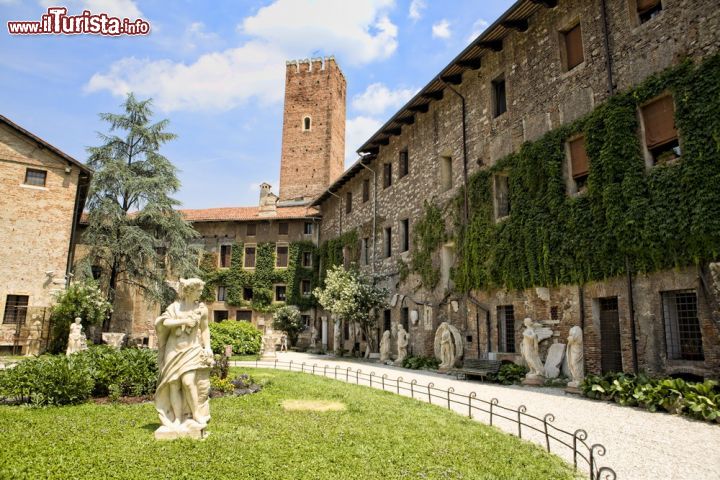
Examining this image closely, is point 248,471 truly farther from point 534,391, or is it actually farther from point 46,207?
point 46,207

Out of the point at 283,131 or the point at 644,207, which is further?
the point at 283,131

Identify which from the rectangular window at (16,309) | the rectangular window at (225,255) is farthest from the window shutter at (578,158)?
the rectangular window at (225,255)

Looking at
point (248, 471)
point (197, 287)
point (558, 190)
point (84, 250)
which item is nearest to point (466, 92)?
point (558, 190)

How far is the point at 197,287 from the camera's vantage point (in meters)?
6.82

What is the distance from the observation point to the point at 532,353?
12523 millimetres

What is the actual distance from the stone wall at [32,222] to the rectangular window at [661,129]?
2340 cm

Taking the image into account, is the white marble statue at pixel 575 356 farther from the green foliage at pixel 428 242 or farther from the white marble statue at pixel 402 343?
the white marble statue at pixel 402 343

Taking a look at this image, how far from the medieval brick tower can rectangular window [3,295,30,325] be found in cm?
2154

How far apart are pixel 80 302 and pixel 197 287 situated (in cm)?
1739

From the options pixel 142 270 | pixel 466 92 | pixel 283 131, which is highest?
pixel 283 131

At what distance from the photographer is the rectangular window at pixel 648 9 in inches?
445

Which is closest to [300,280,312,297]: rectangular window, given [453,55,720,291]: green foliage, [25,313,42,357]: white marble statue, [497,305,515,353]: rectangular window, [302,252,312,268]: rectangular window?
[302,252,312,268]: rectangular window

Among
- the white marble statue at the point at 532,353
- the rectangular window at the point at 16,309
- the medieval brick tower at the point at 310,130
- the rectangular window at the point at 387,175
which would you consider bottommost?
the white marble statue at the point at 532,353

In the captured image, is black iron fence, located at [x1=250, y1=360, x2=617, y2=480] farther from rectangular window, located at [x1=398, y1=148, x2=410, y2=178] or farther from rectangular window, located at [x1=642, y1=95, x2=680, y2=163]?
rectangular window, located at [x1=398, y1=148, x2=410, y2=178]
